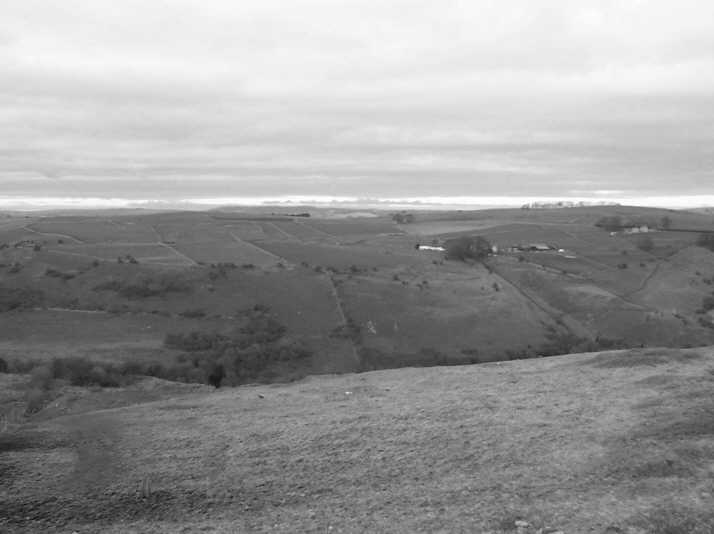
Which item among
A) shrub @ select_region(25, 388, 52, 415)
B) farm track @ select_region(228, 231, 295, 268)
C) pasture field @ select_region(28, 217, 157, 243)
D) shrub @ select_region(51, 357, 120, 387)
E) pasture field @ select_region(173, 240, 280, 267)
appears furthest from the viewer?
pasture field @ select_region(28, 217, 157, 243)

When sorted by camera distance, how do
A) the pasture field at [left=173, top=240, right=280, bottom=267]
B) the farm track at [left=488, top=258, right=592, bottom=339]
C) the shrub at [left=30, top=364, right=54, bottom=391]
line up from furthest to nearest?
the pasture field at [left=173, top=240, right=280, bottom=267] → the farm track at [left=488, top=258, right=592, bottom=339] → the shrub at [left=30, top=364, right=54, bottom=391]

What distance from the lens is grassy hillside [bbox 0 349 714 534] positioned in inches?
305

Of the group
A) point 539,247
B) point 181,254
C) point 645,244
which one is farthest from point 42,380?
point 645,244

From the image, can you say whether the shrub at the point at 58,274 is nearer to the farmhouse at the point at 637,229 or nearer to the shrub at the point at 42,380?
the shrub at the point at 42,380

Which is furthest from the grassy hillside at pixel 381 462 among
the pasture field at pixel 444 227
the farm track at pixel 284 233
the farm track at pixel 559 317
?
the pasture field at pixel 444 227

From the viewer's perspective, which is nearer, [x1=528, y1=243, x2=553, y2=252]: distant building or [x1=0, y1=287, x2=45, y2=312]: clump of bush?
[x1=0, y1=287, x2=45, y2=312]: clump of bush

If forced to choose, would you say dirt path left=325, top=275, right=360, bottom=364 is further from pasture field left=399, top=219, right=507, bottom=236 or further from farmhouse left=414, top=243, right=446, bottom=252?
pasture field left=399, top=219, right=507, bottom=236

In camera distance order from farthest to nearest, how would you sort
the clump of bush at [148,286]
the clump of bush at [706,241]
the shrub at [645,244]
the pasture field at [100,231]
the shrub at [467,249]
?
the clump of bush at [706,241]
the shrub at [645,244]
the pasture field at [100,231]
the shrub at [467,249]
the clump of bush at [148,286]

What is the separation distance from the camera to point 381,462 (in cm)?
970

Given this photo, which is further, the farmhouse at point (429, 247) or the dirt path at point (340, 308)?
the farmhouse at point (429, 247)

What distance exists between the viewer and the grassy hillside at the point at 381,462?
7754 millimetres

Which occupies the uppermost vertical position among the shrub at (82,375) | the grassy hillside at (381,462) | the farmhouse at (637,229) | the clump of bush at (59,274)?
the farmhouse at (637,229)

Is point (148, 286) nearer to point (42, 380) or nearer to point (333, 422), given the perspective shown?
point (42, 380)

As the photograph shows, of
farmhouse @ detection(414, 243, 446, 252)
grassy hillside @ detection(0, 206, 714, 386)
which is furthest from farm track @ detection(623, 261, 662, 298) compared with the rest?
farmhouse @ detection(414, 243, 446, 252)
